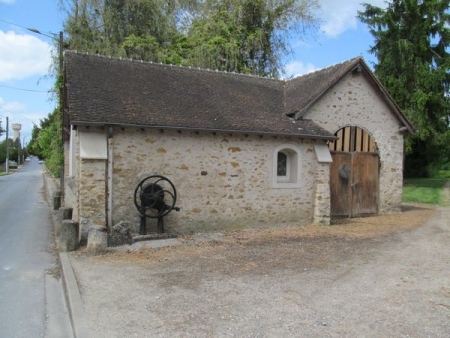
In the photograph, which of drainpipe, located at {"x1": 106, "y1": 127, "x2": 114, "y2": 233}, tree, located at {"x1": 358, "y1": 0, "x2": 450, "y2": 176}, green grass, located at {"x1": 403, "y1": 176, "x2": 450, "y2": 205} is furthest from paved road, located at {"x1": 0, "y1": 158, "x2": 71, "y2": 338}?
tree, located at {"x1": 358, "y1": 0, "x2": 450, "y2": 176}

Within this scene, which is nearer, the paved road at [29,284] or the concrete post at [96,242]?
the paved road at [29,284]

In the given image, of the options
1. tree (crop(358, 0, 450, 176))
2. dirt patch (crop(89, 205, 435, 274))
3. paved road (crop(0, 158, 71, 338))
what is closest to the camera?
paved road (crop(0, 158, 71, 338))

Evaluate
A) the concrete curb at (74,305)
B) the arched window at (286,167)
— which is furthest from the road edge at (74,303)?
the arched window at (286,167)

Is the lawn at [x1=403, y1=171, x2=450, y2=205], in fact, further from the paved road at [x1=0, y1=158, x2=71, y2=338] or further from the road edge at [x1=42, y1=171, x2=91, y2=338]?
the road edge at [x1=42, y1=171, x2=91, y2=338]

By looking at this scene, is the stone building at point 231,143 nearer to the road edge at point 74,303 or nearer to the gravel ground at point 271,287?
the gravel ground at point 271,287

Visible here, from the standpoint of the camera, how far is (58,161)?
19328 millimetres

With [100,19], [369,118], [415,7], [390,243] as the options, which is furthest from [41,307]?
[415,7]

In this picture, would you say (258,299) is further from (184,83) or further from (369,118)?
(369,118)

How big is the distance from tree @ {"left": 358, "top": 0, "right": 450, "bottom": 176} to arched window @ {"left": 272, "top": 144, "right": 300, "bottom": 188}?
12.7 m

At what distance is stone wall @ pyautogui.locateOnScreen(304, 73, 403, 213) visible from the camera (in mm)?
13188

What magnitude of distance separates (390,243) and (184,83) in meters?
7.55

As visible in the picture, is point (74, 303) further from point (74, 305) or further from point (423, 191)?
point (423, 191)

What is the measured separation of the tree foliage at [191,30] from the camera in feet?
68.9

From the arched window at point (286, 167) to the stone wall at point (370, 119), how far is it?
1593 millimetres
